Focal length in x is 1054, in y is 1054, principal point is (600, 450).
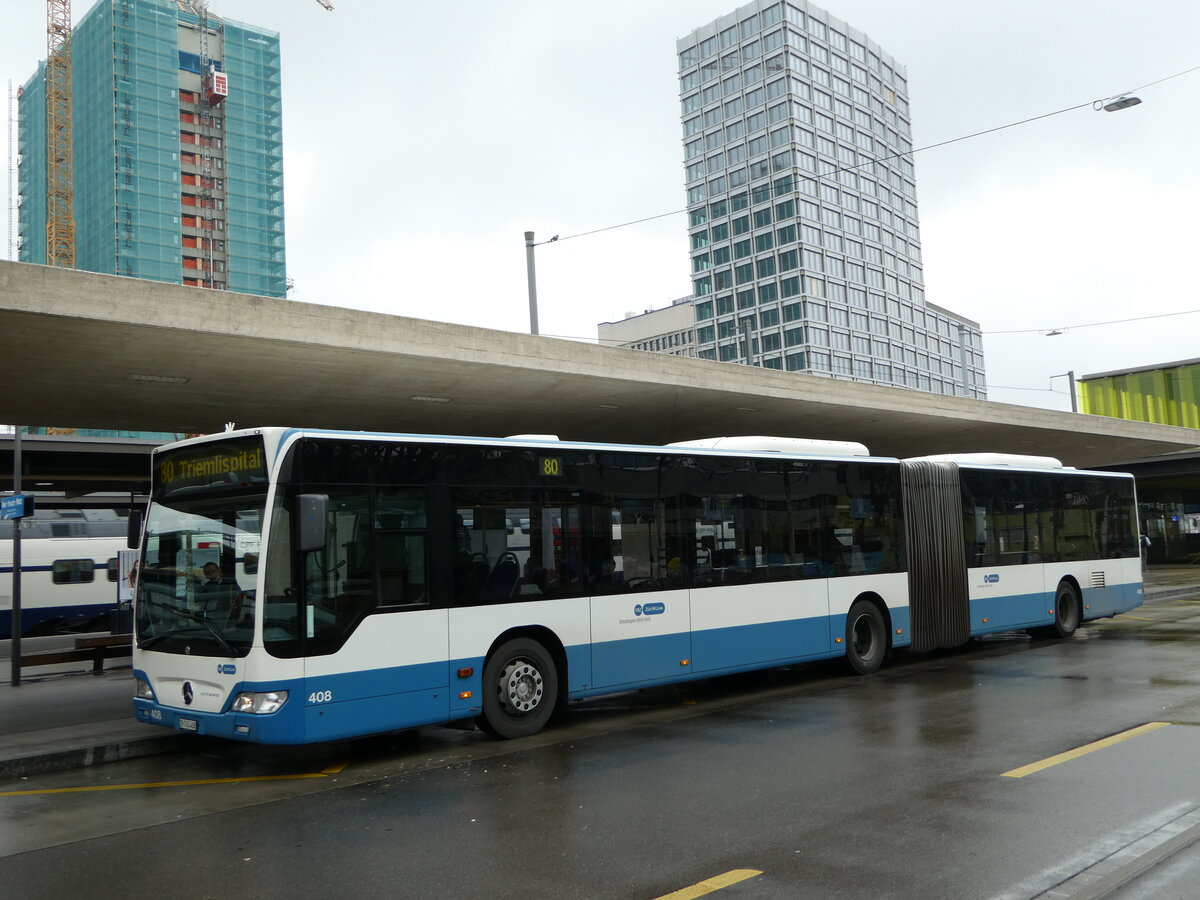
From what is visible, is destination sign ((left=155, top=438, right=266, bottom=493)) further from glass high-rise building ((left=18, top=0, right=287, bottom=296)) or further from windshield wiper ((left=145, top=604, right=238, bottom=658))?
glass high-rise building ((left=18, top=0, right=287, bottom=296))

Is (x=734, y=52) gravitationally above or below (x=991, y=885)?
above

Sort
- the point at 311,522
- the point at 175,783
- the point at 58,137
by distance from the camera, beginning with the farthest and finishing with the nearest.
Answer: the point at 58,137 < the point at 175,783 < the point at 311,522

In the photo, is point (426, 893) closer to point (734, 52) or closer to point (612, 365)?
point (612, 365)

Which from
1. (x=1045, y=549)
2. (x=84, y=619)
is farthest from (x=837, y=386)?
(x=84, y=619)

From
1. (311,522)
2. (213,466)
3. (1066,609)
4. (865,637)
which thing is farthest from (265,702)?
(1066,609)

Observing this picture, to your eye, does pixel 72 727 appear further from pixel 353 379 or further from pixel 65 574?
pixel 65 574

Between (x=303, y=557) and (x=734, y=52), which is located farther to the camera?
(x=734, y=52)

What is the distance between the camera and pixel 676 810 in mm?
7430

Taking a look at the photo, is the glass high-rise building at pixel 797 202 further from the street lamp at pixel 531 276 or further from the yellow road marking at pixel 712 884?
the yellow road marking at pixel 712 884

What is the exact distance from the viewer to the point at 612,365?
1652 cm

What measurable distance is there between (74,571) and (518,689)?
2429 cm

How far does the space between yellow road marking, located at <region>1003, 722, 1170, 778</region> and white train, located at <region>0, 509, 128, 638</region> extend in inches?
1061

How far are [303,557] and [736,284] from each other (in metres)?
109

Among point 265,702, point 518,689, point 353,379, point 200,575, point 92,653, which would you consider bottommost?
point 518,689
